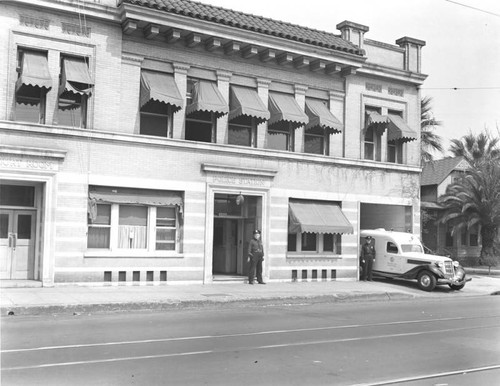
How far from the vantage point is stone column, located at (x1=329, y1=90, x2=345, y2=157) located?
937 inches

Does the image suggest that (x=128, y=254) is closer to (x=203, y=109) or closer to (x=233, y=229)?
(x=233, y=229)

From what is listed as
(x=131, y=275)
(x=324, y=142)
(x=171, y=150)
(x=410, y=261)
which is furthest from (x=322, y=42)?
(x=131, y=275)

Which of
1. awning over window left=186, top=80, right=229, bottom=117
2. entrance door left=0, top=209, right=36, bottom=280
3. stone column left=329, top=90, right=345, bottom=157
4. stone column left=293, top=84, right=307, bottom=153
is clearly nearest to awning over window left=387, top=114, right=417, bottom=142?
stone column left=329, top=90, right=345, bottom=157

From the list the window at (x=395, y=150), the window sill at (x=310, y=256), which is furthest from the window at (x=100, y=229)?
the window at (x=395, y=150)

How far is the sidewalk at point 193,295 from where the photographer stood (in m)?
14.3

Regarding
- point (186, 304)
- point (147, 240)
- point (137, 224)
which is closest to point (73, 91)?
point (137, 224)

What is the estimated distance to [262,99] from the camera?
22.1m

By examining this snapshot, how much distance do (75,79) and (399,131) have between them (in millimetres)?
13327

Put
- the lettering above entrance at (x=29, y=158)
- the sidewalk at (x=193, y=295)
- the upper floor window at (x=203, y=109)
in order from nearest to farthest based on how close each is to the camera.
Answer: the sidewalk at (x=193, y=295) < the lettering above entrance at (x=29, y=158) < the upper floor window at (x=203, y=109)

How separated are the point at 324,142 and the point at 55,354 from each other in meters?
16.8

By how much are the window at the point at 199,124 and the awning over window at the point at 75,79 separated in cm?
371

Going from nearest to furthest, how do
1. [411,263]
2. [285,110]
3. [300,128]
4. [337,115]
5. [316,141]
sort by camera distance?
[285,110], [411,263], [300,128], [316,141], [337,115]

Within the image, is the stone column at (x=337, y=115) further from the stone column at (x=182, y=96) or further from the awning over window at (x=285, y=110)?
the stone column at (x=182, y=96)

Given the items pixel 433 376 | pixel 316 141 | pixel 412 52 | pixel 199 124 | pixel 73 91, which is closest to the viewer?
pixel 433 376
